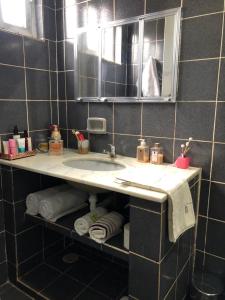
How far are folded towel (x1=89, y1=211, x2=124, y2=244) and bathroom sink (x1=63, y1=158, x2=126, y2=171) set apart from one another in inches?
15.2

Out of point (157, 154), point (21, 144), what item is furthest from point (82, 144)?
point (157, 154)

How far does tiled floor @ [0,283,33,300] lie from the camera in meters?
1.52

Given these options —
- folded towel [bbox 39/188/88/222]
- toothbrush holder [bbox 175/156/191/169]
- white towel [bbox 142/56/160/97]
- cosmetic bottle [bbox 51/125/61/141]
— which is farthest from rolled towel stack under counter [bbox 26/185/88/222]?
white towel [bbox 142/56/160/97]

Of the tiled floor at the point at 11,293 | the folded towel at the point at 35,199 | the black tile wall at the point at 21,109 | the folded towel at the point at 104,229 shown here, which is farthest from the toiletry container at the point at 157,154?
the tiled floor at the point at 11,293

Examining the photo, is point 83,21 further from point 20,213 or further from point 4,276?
point 4,276

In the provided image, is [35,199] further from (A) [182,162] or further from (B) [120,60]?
(B) [120,60]

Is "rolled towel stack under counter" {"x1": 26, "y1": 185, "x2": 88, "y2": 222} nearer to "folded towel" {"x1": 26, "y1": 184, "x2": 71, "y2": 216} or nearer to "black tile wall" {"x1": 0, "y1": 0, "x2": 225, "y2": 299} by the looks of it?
"folded towel" {"x1": 26, "y1": 184, "x2": 71, "y2": 216}

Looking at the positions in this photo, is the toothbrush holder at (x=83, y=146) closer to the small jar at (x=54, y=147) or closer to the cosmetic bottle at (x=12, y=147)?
the small jar at (x=54, y=147)

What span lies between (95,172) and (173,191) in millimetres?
474

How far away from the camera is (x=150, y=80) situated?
1.47m

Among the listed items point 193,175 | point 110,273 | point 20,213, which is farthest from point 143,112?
point 110,273

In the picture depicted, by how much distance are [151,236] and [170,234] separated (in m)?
0.08

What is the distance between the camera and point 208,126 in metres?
1.33

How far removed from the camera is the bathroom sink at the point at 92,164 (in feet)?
5.24
